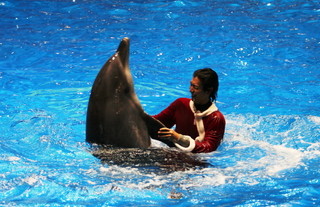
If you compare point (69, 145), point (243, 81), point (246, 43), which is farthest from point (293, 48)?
Result: point (69, 145)

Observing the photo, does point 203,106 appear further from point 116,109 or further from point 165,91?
point 165,91

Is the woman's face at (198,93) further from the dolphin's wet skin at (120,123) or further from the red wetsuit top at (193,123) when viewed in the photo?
the dolphin's wet skin at (120,123)

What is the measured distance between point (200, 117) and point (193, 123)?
119mm

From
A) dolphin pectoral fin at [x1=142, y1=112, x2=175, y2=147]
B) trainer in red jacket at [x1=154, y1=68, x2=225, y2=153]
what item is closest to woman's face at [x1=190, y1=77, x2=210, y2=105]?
trainer in red jacket at [x1=154, y1=68, x2=225, y2=153]

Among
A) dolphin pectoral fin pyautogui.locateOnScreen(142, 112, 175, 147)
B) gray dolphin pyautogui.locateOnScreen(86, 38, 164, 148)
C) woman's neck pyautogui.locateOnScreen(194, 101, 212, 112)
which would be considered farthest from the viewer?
woman's neck pyautogui.locateOnScreen(194, 101, 212, 112)

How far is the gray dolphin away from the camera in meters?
4.57

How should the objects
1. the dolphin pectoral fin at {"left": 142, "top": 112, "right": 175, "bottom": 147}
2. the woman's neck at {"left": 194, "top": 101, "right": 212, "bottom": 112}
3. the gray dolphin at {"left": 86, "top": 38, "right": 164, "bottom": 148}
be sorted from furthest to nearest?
the woman's neck at {"left": 194, "top": 101, "right": 212, "bottom": 112}, the dolphin pectoral fin at {"left": 142, "top": 112, "right": 175, "bottom": 147}, the gray dolphin at {"left": 86, "top": 38, "right": 164, "bottom": 148}

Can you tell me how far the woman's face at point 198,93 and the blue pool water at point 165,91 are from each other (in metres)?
0.59

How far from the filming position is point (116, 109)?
4617mm

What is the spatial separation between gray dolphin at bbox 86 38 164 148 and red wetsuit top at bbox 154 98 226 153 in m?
0.57

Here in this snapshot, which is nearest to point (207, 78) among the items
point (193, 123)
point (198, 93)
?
point (198, 93)

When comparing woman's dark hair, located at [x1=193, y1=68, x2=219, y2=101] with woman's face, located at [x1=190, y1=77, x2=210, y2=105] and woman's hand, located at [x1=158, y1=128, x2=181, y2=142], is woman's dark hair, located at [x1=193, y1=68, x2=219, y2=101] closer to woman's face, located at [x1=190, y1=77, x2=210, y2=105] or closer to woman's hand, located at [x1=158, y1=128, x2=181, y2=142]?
woman's face, located at [x1=190, y1=77, x2=210, y2=105]

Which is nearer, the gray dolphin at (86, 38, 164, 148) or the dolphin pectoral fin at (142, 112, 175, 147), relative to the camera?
the gray dolphin at (86, 38, 164, 148)

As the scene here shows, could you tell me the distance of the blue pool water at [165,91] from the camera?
4.79m
